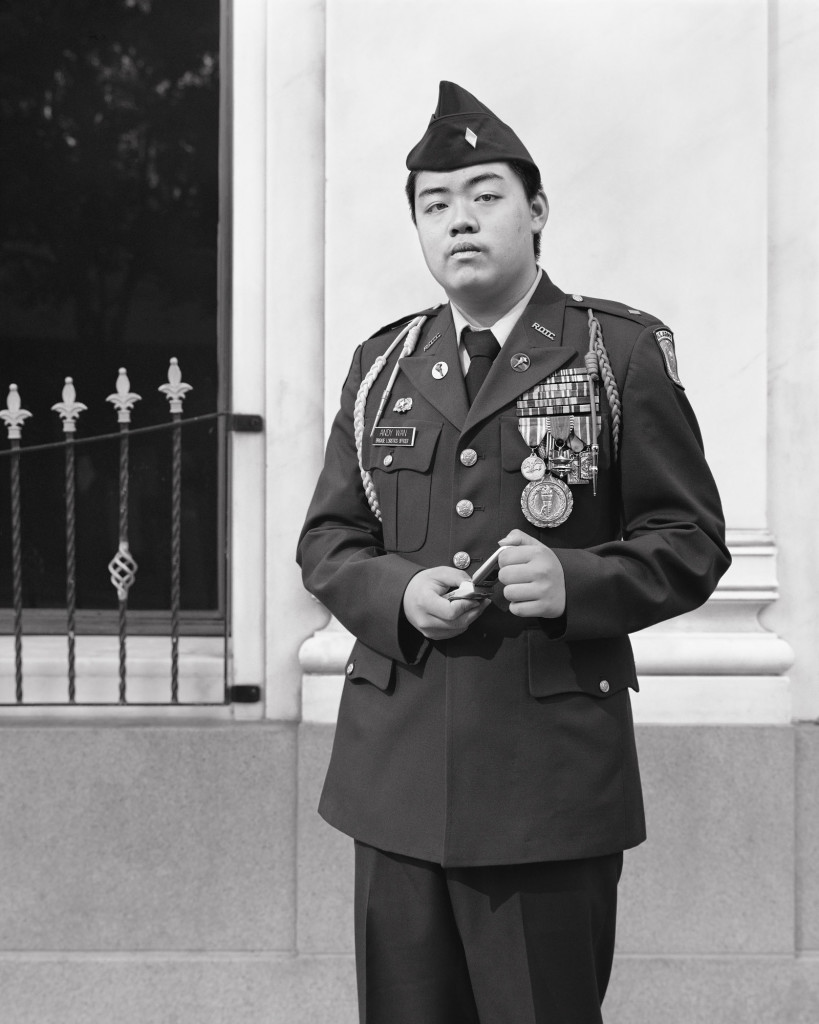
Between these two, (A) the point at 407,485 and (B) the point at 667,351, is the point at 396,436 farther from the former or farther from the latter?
(B) the point at 667,351

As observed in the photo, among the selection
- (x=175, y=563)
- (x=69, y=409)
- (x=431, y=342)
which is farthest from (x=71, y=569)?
(x=431, y=342)

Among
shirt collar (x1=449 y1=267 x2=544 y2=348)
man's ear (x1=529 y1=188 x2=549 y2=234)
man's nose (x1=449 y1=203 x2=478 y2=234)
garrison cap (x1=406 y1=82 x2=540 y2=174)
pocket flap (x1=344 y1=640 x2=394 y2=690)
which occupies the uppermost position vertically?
garrison cap (x1=406 y1=82 x2=540 y2=174)

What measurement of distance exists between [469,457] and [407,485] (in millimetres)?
129

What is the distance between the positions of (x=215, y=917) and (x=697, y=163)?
2492mm

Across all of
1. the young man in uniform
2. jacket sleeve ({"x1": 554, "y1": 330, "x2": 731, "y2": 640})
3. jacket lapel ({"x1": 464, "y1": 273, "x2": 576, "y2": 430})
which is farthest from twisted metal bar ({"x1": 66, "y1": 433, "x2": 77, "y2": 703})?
jacket sleeve ({"x1": 554, "y1": 330, "x2": 731, "y2": 640})

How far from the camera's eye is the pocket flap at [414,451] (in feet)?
6.56

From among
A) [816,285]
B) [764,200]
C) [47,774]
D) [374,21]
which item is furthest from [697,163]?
[47,774]

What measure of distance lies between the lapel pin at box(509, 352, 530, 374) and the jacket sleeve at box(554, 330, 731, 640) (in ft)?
0.52

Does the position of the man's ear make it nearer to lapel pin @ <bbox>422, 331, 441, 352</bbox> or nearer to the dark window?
lapel pin @ <bbox>422, 331, 441, 352</bbox>

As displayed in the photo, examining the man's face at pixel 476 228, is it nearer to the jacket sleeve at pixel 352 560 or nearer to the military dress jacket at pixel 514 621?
the military dress jacket at pixel 514 621

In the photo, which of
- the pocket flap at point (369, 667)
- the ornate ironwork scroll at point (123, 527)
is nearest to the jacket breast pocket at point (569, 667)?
the pocket flap at point (369, 667)

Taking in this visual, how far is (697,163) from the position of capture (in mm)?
3391

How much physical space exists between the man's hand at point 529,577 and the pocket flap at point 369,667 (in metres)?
0.29

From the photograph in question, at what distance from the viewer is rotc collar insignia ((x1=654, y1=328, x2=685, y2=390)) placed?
2.01 metres
